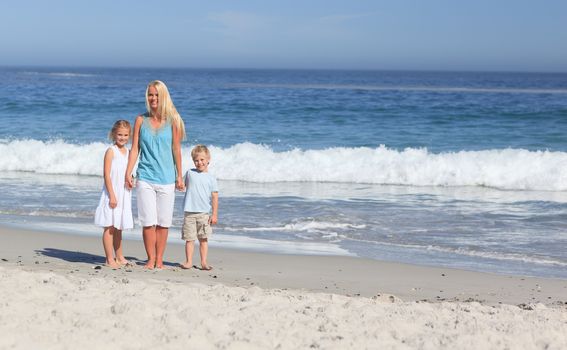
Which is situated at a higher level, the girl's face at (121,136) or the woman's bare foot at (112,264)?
the girl's face at (121,136)

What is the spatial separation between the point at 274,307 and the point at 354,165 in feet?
34.8

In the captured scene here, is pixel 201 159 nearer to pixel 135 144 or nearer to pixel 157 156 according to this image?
pixel 157 156

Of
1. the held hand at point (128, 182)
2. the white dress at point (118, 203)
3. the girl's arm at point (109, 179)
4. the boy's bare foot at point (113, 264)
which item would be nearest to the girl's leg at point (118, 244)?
the boy's bare foot at point (113, 264)

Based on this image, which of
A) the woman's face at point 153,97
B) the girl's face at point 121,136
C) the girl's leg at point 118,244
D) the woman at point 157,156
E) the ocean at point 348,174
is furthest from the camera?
the ocean at point 348,174

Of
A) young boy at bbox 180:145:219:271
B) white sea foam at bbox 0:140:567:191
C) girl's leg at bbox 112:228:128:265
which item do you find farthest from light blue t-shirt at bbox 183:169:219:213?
white sea foam at bbox 0:140:567:191

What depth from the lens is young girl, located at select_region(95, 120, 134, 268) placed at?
22.4 ft

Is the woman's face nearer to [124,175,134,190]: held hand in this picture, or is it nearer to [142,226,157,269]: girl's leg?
[124,175,134,190]: held hand

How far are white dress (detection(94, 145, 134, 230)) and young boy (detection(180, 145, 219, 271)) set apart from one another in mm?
520

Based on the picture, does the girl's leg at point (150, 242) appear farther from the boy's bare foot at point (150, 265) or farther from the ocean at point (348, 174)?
the ocean at point (348, 174)

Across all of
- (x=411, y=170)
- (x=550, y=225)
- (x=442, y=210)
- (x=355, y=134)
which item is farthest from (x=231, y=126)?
(x=550, y=225)

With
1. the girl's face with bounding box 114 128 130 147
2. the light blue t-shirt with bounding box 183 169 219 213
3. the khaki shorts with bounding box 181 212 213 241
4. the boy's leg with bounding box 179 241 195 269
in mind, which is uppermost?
the girl's face with bounding box 114 128 130 147

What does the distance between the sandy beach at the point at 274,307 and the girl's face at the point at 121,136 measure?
1.10 m

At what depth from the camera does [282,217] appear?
Answer: 10.2m

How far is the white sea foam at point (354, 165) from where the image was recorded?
14500 mm
